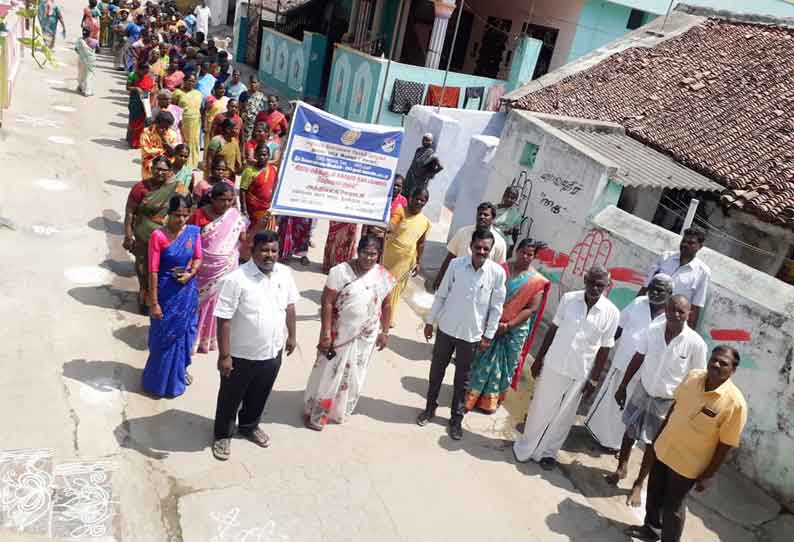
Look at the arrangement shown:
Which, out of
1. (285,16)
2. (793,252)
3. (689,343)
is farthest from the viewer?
(285,16)

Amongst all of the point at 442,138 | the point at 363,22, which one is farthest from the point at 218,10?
the point at 442,138

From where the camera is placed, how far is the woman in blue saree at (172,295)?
5.00m

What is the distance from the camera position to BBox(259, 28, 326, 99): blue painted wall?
18.9 meters

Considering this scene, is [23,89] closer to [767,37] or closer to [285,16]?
[285,16]

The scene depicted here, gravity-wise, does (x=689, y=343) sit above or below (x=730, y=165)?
below

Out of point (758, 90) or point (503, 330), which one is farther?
point (758, 90)

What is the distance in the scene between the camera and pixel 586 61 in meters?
13.9

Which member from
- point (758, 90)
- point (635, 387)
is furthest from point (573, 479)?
point (758, 90)

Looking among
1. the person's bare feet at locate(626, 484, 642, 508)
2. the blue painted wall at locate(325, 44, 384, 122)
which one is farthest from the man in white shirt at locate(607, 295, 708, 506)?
the blue painted wall at locate(325, 44, 384, 122)

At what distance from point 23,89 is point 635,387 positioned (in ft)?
46.6

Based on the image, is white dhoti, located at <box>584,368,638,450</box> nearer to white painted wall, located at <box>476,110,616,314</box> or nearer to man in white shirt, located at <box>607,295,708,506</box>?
man in white shirt, located at <box>607,295,708,506</box>

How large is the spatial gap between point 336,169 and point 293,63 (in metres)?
14.6

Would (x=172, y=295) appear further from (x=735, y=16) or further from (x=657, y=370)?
(x=735, y=16)

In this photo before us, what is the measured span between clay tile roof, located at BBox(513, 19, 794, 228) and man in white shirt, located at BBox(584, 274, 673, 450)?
436cm
